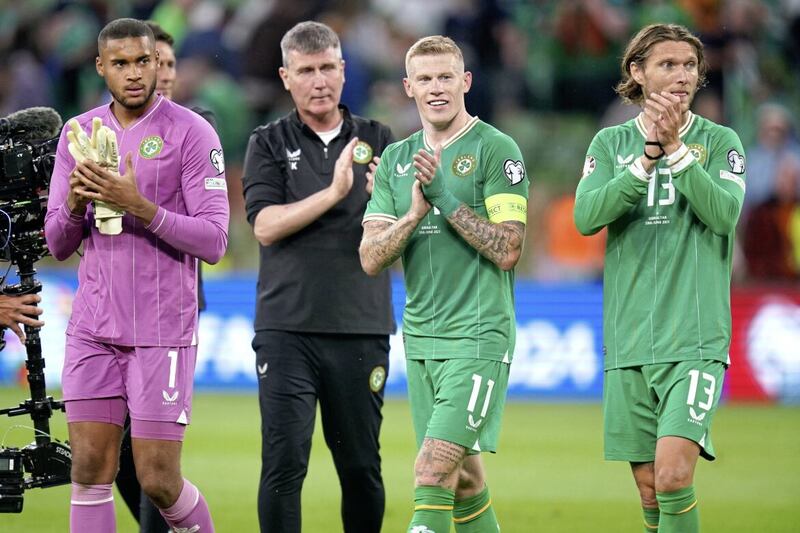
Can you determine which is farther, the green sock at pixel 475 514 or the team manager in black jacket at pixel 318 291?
the team manager in black jacket at pixel 318 291

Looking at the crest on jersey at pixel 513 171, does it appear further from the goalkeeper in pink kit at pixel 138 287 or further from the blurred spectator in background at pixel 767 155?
the blurred spectator in background at pixel 767 155

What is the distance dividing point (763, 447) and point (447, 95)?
6378mm

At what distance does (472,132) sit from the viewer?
18.3 ft

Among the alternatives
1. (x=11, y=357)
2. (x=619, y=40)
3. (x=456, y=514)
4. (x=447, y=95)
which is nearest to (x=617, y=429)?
(x=456, y=514)

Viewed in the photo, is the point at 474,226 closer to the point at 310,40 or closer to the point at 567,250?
the point at 310,40

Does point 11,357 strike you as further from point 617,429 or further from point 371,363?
point 617,429

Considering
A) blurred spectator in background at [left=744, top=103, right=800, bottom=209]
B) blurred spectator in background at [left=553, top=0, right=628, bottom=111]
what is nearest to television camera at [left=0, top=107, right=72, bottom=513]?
blurred spectator in background at [left=744, top=103, right=800, bottom=209]

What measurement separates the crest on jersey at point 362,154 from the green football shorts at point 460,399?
1.32 metres

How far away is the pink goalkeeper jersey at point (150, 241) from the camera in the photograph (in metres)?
5.39

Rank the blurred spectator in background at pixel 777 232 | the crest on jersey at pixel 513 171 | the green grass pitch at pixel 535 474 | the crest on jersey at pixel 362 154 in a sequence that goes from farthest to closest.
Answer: the blurred spectator in background at pixel 777 232, the green grass pitch at pixel 535 474, the crest on jersey at pixel 362 154, the crest on jersey at pixel 513 171

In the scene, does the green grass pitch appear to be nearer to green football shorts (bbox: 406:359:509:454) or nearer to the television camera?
the television camera

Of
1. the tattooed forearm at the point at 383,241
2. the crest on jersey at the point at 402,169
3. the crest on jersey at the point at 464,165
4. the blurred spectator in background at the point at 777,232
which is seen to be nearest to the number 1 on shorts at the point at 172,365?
the tattooed forearm at the point at 383,241

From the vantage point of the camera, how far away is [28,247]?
19.3 ft

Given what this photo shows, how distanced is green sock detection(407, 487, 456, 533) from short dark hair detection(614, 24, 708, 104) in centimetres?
201
